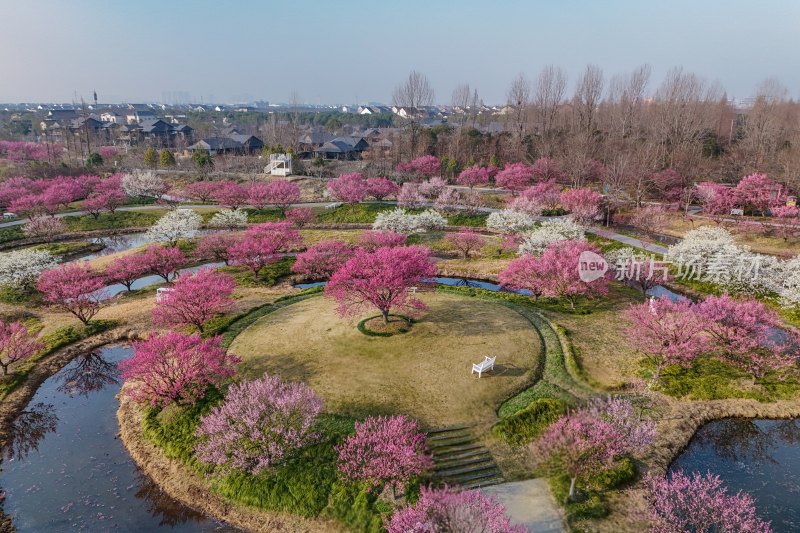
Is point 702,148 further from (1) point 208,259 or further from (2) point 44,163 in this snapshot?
(2) point 44,163

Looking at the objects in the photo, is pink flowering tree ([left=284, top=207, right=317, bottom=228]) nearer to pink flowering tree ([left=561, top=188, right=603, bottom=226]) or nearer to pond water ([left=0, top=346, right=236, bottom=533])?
pink flowering tree ([left=561, top=188, right=603, bottom=226])

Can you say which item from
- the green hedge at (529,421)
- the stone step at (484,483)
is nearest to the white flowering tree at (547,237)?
the green hedge at (529,421)

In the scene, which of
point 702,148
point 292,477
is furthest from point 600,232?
point 292,477

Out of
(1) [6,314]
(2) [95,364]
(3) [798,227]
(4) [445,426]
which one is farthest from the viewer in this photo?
(3) [798,227]

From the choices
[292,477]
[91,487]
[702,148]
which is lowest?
[91,487]

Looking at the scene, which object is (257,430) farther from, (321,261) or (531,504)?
(321,261)

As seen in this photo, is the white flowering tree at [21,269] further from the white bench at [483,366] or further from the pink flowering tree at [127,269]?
the white bench at [483,366]
